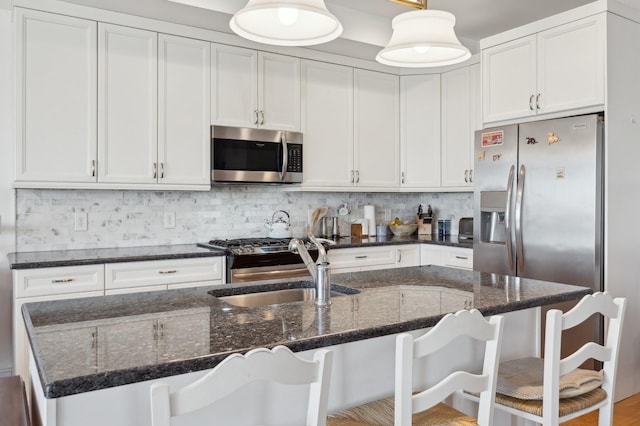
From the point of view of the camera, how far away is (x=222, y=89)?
148 inches

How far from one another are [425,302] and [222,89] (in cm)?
255

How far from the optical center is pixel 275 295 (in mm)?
2203

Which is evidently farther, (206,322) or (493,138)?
(493,138)

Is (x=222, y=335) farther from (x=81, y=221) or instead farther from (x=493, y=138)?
(x=493, y=138)

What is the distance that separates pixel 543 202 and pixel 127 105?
9.28ft

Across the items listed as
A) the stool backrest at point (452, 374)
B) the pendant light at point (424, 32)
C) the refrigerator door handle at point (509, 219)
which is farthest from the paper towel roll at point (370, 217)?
the stool backrest at point (452, 374)

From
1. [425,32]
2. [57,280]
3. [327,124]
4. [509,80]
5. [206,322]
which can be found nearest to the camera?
[206,322]

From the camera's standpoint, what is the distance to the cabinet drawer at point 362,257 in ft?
13.1

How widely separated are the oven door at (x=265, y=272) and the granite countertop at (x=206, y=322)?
1.26m

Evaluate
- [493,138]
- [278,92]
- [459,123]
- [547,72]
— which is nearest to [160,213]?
[278,92]

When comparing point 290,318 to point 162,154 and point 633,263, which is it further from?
point 633,263

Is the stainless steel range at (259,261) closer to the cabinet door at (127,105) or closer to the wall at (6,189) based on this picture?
the cabinet door at (127,105)

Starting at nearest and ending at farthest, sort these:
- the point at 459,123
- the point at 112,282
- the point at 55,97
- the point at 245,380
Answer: the point at 245,380 < the point at 112,282 < the point at 55,97 < the point at 459,123

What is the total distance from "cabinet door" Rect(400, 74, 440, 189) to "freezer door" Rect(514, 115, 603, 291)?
126 centimetres
